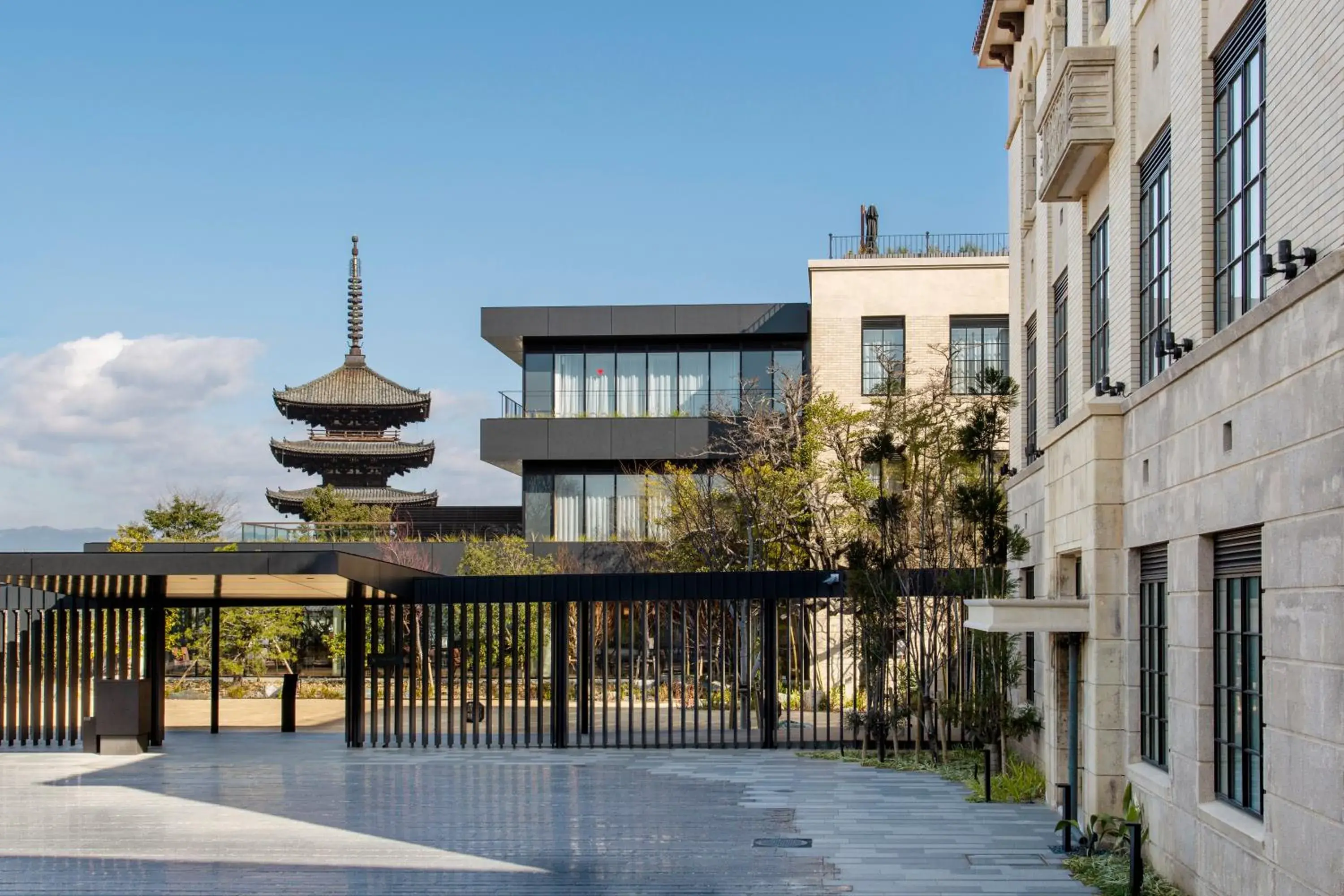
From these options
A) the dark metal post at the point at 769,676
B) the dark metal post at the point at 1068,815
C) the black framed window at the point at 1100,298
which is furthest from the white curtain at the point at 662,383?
the dark metal post at the point at 1068,815

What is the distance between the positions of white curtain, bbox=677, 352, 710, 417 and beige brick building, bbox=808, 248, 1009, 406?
456 centimetres

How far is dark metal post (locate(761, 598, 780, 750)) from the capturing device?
22.8m

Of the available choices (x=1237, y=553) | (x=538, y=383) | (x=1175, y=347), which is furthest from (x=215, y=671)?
(x=1237, y=553)

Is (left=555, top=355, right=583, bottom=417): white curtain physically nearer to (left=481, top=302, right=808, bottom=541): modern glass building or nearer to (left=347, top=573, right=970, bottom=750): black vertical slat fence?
(left=481, top=302, right=808, bottom=541): modern glass building

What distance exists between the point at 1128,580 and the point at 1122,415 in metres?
1.48

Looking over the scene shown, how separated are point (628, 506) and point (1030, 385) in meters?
23.1

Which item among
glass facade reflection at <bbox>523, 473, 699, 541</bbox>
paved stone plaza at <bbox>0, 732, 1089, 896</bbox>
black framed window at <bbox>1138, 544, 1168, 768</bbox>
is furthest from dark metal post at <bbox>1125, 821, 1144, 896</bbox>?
glass facade reflection at <bbox>523, 473, 699, 541</bbox>

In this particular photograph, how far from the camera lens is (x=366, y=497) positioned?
6056cm

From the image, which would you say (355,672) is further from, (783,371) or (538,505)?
(538,505)

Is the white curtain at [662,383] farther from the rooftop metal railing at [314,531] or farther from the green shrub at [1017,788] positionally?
the green shrub at [1017,788]

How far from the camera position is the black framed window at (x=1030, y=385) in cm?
2049

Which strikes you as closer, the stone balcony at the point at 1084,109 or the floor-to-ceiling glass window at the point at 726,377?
the stone balcony at the point at 1084,109

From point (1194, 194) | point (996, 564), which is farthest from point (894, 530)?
point (1194, 194)

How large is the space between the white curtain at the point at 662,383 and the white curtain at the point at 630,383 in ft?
0.74
